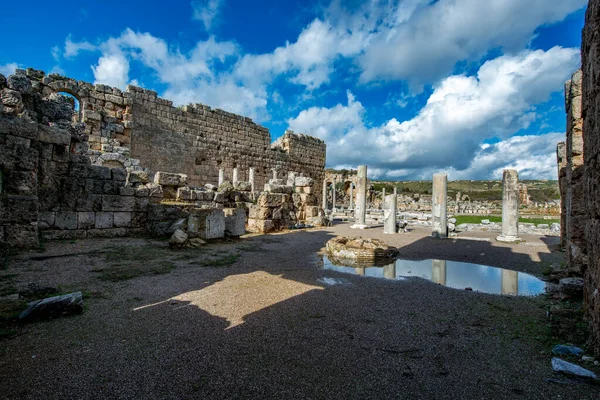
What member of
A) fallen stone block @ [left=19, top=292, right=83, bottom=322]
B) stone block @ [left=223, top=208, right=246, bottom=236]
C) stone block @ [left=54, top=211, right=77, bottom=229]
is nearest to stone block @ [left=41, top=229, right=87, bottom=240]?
stone block @ [left=54, top=211, right=77, bottom=229]

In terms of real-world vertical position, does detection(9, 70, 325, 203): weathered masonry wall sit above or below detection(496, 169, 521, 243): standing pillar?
above

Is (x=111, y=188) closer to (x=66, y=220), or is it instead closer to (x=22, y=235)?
(x=66, y=220)

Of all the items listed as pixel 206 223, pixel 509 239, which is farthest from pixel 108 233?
pixel 509 239

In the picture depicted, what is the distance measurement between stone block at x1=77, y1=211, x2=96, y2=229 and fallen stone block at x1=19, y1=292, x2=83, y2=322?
19.3 feet

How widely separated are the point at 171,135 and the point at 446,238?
50.5 feet

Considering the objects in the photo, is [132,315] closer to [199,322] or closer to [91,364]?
[199,322]

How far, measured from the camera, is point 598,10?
2889 mm

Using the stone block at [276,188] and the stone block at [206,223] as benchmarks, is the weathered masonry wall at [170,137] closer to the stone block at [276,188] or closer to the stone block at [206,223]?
the stone block at [206,223]

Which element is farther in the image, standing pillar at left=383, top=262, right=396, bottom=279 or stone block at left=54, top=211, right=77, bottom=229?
stone block at left=54, top=211, right=77, bottom=229

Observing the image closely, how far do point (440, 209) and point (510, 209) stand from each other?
2.62m

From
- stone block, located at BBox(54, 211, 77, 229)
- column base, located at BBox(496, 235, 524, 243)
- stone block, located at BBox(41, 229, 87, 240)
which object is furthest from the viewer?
column base, located at BBox(496, 235, 524, 243)

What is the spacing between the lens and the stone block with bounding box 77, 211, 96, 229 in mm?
8320

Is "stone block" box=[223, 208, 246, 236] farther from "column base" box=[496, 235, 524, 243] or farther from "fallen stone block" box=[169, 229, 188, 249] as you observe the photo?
"column base" box=[496, 235, 524, 243]

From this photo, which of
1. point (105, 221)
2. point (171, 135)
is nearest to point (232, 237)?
point (105, 221)
